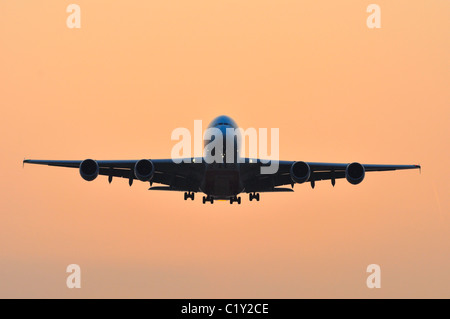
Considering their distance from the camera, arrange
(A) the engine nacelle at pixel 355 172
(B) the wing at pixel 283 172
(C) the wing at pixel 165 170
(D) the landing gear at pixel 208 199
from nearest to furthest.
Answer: (A) the engine nacelle at pixel 355 172
(C) the wing at pixel 165 170
(B) the wing at pixel 283 172
(D) the landing gear at pixel 208 199

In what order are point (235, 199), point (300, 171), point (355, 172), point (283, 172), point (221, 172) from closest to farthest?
→ point (221, 172)
point (300, 171)
point (355, 172)
point (283, 172)
point (235, 199)

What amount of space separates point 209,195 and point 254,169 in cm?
462

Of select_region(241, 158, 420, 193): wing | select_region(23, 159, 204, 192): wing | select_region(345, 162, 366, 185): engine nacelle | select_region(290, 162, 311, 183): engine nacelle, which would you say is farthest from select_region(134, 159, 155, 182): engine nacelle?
select_region(345, 162, 366, 185): engine nacelle

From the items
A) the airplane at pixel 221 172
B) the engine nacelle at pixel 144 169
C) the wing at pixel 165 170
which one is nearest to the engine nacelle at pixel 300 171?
the airplane at pixel 221 172

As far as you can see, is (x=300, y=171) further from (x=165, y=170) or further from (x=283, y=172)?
(x=165, y=170)

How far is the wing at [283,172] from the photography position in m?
48.1

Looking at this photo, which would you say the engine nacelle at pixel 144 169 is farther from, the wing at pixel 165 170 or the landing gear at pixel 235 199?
the landing gear at pixel 235 199

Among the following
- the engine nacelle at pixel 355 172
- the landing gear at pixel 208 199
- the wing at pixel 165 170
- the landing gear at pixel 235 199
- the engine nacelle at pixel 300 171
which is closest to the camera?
the engine nacelle at pixel 300 171

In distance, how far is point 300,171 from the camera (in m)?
46.7

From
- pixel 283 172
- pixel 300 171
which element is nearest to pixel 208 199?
pixel 283 172

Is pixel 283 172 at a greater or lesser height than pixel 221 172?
greater

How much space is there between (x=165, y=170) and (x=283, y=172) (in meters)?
8.18

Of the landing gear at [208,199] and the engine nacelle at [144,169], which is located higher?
the engine nacelle at [144,169]
